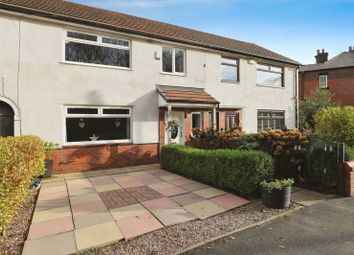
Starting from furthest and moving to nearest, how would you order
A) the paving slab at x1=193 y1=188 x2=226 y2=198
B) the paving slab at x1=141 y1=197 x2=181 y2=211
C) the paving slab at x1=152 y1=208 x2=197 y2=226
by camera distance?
1. the paving slab at x1=193 y1=188 x2=226 y2=198
2. the paving slab at x1=141 y1=197 x2=181 y2=211
3. the paving slab at x1=152 y1=208 x2=197 y2=226

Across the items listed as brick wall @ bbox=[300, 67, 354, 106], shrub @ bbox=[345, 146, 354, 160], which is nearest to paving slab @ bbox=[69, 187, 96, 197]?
shrub @ bbox=[345, 146, 354, 160]

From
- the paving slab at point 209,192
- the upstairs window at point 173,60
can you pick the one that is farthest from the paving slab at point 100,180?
the upstairs window at point 173,60

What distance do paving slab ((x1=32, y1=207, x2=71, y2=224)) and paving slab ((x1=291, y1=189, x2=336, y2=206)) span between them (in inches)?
204

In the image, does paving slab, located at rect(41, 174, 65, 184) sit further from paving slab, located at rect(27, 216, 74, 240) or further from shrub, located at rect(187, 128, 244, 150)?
shrub, located at rect(187, 128, 244, 150)

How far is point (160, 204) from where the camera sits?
18.8 ft

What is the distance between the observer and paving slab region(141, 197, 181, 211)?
554 cm

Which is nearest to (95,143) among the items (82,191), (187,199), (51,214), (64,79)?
(64,79)

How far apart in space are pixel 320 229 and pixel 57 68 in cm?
915

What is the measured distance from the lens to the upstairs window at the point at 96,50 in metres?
9.46

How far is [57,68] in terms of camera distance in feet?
29.7

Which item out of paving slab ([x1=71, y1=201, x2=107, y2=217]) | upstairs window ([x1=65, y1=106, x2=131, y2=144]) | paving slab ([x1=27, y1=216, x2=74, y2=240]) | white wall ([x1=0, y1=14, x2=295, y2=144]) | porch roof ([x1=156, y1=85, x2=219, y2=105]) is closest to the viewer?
paving slab ([x1=27, y1=216, x2=74, y2=240])

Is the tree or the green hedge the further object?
the tree

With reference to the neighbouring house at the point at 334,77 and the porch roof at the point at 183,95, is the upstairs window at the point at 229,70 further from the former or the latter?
the neighbouring house at the point at 334,77

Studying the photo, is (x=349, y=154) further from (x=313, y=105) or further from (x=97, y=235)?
(x=313, y=105)
